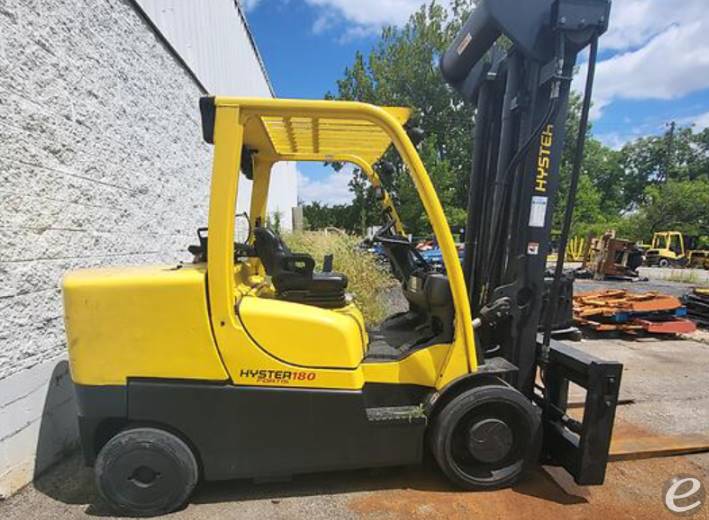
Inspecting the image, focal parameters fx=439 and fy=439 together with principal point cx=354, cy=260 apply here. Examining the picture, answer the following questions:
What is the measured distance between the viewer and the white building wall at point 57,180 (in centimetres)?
287

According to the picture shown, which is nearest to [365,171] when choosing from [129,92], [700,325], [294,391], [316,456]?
[294,391]

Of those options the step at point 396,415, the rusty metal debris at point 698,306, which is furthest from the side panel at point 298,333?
the rusty metal debris at point 698,306

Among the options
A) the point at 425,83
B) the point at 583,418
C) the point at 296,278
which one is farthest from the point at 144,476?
the point at 425,83

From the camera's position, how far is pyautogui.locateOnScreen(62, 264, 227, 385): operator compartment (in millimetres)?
2527

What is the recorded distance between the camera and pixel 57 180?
3.29 metres

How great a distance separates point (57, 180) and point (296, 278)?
77.3 inches

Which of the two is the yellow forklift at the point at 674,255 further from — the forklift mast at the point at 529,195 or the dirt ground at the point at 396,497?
the forklift mast at the point at 529,195

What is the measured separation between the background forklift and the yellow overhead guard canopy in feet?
0.08

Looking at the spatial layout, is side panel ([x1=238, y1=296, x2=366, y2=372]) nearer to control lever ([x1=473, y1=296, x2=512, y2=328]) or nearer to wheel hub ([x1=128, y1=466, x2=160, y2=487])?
wheel hub ([x1=128, y1=466, x2=160, y2=487])

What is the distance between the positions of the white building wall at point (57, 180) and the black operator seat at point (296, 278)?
5.08ft

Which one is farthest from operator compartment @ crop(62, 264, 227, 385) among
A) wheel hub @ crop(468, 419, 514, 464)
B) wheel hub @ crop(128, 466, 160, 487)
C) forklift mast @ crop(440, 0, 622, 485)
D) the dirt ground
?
forklift mast @ crop(440, 0, 622, 485)

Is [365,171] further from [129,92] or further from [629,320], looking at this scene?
[629,320]

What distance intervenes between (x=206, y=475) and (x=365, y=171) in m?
2.64

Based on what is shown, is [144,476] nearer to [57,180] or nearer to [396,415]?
[396,415]
